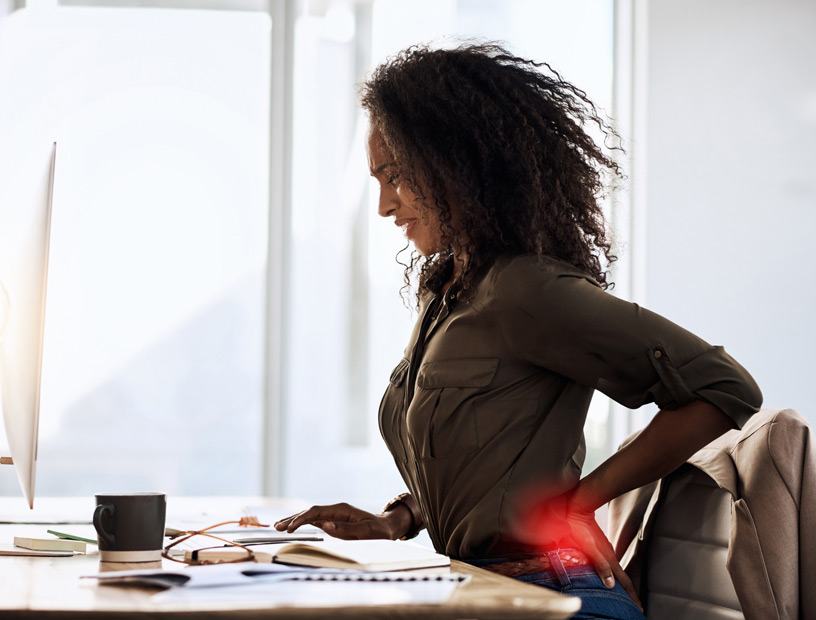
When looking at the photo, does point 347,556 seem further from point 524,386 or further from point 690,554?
point 690,554

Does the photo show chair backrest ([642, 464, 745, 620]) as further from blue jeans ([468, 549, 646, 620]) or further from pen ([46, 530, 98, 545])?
pen ([46, 530, 98, 545])

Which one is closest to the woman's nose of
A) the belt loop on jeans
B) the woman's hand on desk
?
the woman's hand on desk

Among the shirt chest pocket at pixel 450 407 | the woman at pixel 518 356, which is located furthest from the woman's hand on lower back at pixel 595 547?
the shirt chest pocket at pixel 450 407

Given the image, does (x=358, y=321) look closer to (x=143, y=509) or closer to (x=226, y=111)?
(x=226, y=111)

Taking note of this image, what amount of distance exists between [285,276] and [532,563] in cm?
214

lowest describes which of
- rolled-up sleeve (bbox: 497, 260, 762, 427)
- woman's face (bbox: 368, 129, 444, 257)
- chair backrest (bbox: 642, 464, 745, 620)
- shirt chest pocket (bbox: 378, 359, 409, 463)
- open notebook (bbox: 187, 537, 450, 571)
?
chair backrest (bbox: 642, 464, 745, 620)

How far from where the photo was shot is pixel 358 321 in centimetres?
324

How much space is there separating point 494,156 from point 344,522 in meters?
0.61

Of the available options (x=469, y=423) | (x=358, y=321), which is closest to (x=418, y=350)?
(x=469, y=423)

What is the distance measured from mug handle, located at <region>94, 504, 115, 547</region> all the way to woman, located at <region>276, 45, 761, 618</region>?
0.96 feet

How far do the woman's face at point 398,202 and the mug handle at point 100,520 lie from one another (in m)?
0.70

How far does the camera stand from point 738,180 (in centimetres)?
331

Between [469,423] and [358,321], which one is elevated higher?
[358,321]

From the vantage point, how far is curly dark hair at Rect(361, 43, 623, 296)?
4.44ft
